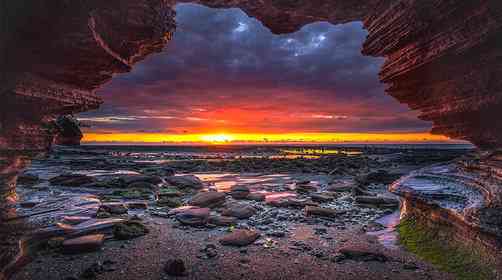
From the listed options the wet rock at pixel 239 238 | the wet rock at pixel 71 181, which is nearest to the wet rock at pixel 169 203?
the wet rock at pixel 239 238

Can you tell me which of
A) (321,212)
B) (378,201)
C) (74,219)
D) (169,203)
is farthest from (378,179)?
(74,219)

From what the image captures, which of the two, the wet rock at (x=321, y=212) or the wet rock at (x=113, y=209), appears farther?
the wet rock at (x=321, y=212)

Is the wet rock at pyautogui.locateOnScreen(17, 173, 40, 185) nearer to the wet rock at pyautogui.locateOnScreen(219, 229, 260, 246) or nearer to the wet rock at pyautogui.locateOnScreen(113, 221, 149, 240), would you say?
the wet rock at pyautogui.locateOnScreen(113, 221, 149, 240)

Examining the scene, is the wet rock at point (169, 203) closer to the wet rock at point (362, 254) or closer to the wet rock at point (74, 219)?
the wet rock at point (74, 219)

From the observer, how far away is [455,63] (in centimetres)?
518

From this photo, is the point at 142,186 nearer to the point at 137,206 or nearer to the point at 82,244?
Answer: the point at 137,206

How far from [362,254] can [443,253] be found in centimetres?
188

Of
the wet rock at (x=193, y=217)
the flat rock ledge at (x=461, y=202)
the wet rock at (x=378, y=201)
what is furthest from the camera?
the wet rock at (x=378, y=201)

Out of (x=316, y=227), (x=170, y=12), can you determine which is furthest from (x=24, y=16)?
(x=316, y=227)

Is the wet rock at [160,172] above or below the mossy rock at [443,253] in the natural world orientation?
below

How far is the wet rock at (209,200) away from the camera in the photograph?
1078 cm

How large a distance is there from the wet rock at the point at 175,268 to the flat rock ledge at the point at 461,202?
5499 mm

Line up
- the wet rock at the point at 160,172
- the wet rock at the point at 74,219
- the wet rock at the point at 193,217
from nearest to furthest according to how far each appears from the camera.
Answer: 1. the wet rock at the point at 74,219
2. the wet rock at the point at 193,217
3. the wet rock at the point at 160,172

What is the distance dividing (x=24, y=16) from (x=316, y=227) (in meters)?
8.48
